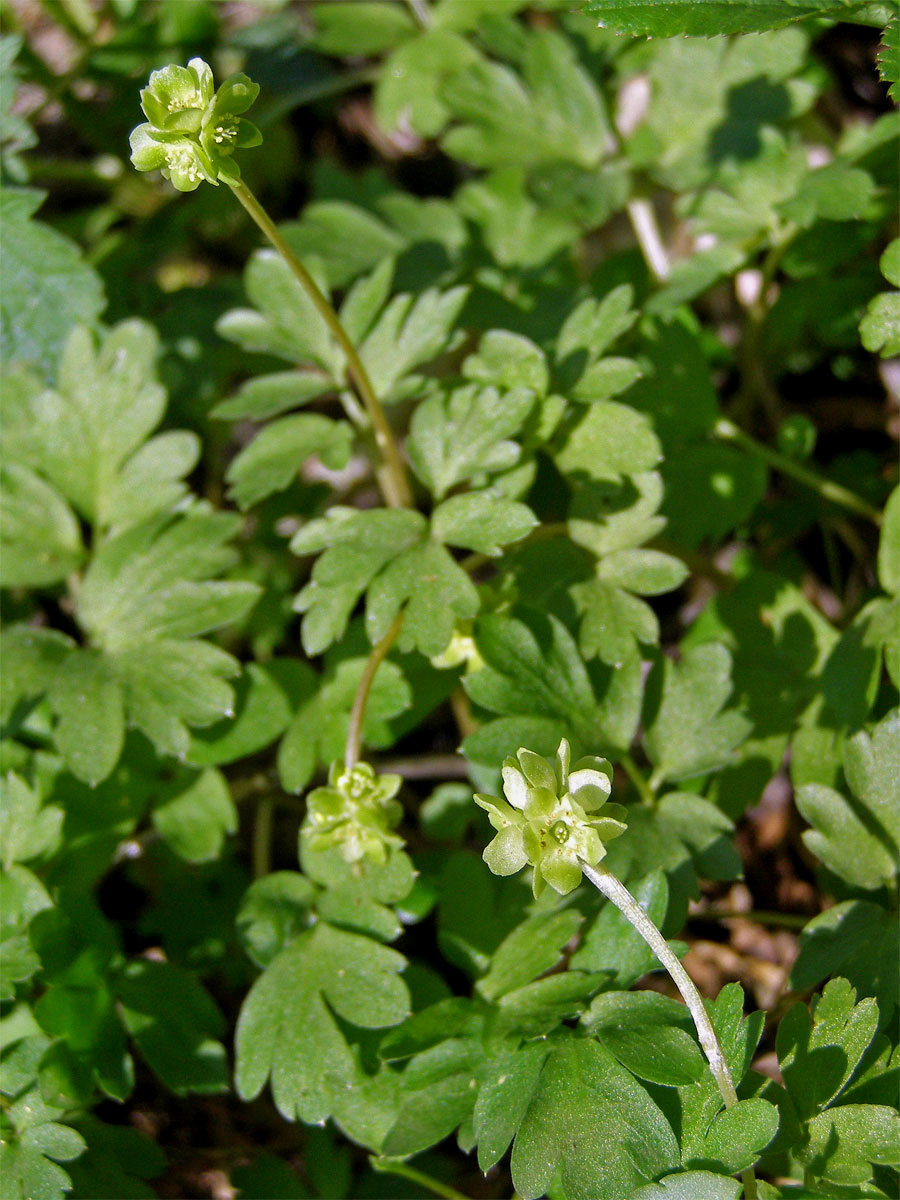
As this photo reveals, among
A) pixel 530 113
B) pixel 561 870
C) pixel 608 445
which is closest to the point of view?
pixel 561 870

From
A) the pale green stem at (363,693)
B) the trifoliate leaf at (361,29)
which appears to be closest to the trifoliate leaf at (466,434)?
the pale green stem at (363,693)

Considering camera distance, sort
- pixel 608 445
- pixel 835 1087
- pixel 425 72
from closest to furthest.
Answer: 1. pixel 835 1087
2. pixel 608 445
3. pixel 425 72

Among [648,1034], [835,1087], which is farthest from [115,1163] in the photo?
[835,1087]

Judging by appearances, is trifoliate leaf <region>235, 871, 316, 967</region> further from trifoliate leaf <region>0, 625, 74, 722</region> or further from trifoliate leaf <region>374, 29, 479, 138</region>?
trifoliate leaf <region>374, 29, 479, 138</region>

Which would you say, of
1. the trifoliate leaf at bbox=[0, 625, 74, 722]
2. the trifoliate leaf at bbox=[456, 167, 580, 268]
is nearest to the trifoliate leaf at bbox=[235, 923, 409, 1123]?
the trifoliate leaf at bbox=[0, 625, 74, 722]

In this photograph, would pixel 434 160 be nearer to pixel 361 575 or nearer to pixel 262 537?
pixel 262 537

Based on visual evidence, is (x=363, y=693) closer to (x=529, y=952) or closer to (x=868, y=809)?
(x=529, y=952)
